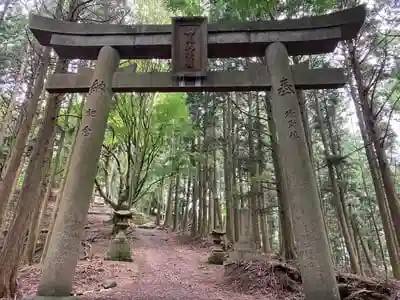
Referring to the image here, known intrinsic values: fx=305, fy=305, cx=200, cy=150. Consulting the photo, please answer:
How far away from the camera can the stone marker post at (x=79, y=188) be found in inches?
150

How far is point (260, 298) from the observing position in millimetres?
5781

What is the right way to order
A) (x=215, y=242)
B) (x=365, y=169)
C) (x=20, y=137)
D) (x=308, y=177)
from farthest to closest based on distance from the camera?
(x=365, y=169)
(x=215, y=242)
(x=20, y=137)
(x=308, y=177)

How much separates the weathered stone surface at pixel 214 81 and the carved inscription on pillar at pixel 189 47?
179mm

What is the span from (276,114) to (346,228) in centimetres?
706

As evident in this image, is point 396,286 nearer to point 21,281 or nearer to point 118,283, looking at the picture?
point 118,283

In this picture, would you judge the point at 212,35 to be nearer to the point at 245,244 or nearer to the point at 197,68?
the point at 197,68

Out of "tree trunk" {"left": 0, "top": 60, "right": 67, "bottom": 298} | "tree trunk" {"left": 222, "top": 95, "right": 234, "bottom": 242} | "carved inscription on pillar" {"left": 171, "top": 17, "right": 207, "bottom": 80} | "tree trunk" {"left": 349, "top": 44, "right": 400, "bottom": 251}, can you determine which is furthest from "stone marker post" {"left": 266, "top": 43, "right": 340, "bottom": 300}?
"tree trunk" {"left": 222, "top": 95, "right": 234, "bottom": 242}

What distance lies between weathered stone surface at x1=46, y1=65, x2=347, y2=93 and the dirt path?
10.8ft

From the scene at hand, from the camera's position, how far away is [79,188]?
423 cm

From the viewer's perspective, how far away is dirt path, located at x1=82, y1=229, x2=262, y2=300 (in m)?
5.70

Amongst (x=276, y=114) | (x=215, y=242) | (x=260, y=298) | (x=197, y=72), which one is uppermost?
(x=197, y=72)

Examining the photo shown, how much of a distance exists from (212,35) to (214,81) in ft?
2.80

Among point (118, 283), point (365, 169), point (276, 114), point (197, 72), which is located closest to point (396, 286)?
point (276, 114)

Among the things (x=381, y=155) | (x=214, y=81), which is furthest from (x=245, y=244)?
(x=214, y=81)
